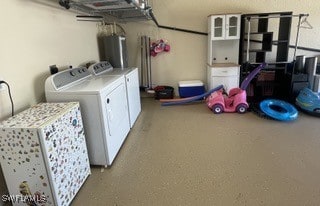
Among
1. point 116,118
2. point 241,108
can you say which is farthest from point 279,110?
point 116,118

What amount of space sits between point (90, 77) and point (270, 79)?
316 centimetres

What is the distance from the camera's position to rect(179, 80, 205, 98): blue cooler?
446 cm

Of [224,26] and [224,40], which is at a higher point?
[224,26]

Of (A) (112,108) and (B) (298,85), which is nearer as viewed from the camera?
(A) (112,108)

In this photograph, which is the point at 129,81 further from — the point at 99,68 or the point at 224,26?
the point at 224,26

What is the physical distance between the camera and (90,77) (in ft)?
9.28

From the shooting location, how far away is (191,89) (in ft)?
14.7

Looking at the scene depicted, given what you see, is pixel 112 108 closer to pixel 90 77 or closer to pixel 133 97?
pixel 90 77

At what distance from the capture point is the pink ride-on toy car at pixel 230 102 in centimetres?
361

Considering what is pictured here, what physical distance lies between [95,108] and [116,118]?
16.4 inches

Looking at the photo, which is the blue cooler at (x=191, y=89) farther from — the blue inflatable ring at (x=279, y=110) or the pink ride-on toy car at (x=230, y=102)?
the blue inflatable ring at (x=279, y=110)

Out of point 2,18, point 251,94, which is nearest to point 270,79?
point 251,94

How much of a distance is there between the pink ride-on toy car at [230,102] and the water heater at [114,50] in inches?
67.8

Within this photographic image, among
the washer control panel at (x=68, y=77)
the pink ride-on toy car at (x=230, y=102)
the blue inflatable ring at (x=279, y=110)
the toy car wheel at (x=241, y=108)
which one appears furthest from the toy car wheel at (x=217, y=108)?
the washer control panel at (x=68, y=77)
